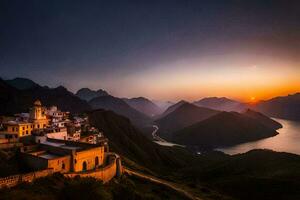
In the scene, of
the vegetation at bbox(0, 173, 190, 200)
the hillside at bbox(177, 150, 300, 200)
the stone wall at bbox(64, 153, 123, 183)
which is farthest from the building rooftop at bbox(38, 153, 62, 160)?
the hillside at bbox(177, 150, 300, 200)

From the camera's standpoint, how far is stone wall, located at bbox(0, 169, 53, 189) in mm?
26495

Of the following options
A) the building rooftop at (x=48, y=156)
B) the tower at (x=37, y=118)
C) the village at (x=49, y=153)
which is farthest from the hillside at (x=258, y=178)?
the building rooftop at (x=48, y=156)

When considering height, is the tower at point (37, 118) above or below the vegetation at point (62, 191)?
above

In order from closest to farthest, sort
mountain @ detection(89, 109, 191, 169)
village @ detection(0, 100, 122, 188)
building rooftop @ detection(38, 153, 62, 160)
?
village @ detection(0, 100, 122, 188), building rooftop @ detection(38, 153, 62, 160), mountain @ detection(89, 109, 191, 169)

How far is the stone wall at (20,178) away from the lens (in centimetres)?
2650

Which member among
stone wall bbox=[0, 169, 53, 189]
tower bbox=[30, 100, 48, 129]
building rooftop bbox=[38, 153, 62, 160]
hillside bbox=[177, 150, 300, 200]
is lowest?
hillside bbox=[177, 150, 300, 200]

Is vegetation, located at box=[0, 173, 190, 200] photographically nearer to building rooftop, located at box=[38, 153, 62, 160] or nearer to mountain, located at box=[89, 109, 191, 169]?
building rooftop, located at box=[38, 153, 62, 160]

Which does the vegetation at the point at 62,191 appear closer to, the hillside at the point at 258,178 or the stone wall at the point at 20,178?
the stone wall at the point at 20,178

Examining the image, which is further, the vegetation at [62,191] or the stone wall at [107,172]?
the stone wall at [107,172]

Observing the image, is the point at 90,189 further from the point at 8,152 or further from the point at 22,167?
the point at 8,152

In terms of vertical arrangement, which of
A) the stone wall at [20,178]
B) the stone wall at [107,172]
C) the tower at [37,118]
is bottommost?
the stone wall at [107,172]

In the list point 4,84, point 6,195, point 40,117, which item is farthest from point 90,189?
point 4,84

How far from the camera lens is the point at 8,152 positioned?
36.1 metres

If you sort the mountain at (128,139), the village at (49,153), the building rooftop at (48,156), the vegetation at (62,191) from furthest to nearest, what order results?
the mountain at (128,139)
the building rooftop at (48,156)
the village at (49,153)
the vegetation at (62,191)
